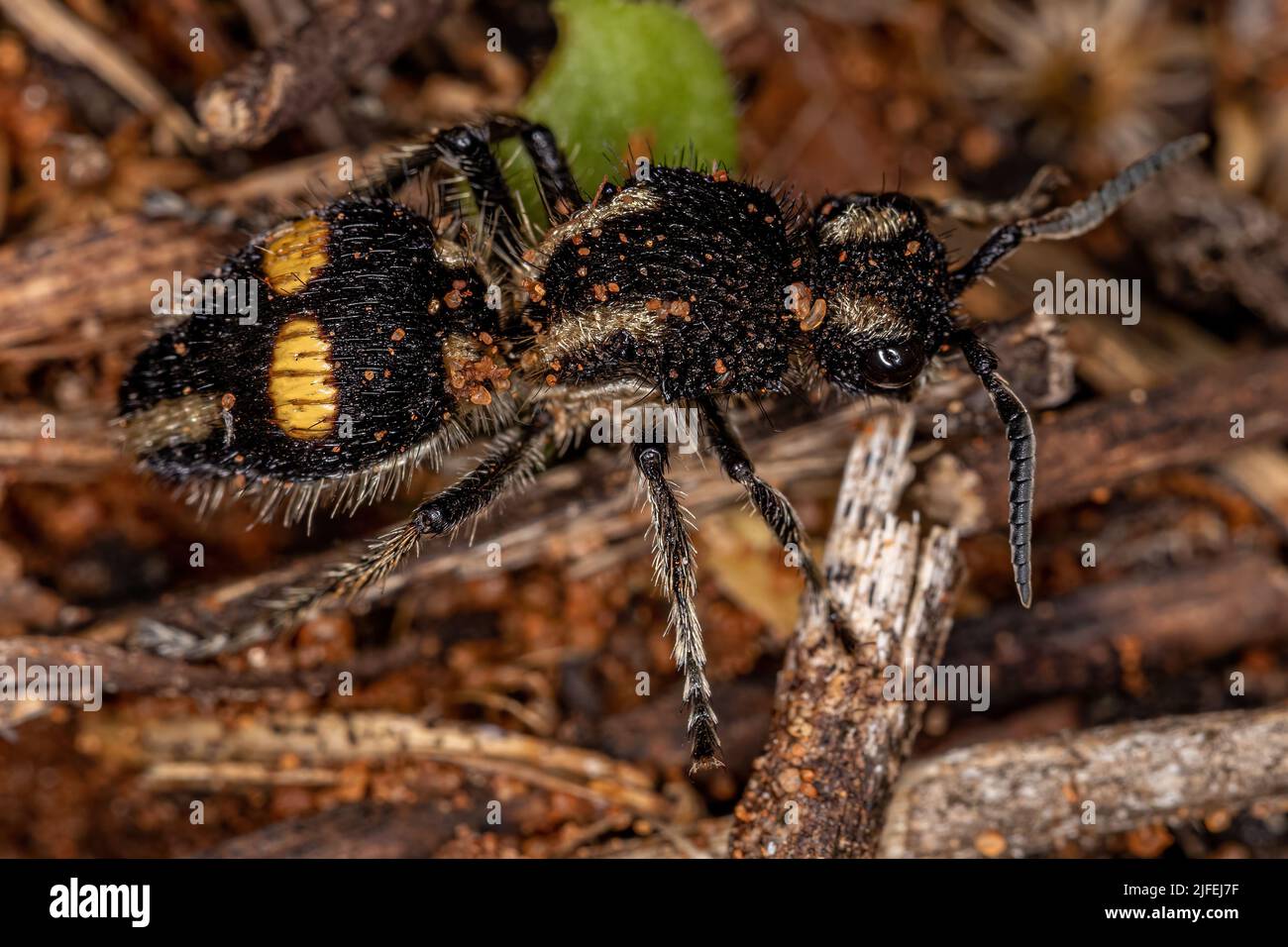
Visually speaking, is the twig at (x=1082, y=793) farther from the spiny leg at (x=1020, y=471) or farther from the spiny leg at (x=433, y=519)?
the spiny leg at (x=433, y=519)

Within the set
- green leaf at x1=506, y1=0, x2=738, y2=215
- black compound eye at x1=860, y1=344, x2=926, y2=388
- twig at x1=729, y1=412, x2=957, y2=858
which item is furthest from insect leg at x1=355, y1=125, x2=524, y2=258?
twig at x1=729, y1=412, x2=957, y2=858

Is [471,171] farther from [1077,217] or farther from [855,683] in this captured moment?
[855,683]

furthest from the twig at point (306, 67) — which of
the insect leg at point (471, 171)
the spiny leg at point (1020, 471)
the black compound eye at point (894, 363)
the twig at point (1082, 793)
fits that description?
the twig at point (1082, 793)

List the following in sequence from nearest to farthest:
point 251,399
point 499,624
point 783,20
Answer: point 251,399 < point 499,624 < point 783,20

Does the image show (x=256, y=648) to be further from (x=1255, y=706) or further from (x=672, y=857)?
(x=1255, y=706)
